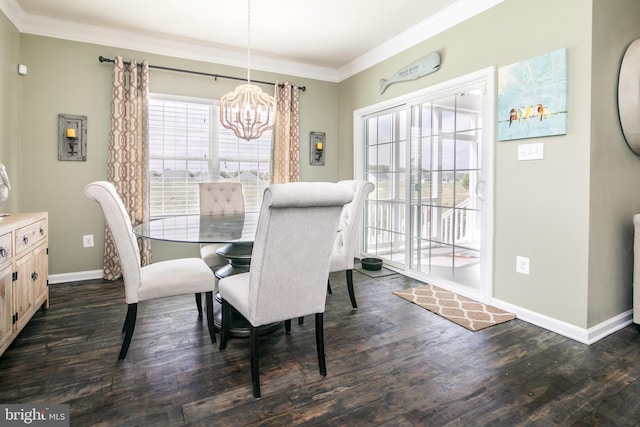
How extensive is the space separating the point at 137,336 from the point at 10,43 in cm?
296

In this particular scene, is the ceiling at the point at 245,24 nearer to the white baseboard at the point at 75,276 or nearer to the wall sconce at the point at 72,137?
the wall sconce at the point at 72,137

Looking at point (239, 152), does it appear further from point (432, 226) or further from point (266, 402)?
point (266, 402)

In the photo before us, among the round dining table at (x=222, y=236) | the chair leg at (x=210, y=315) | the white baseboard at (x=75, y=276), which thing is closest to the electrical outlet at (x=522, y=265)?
the round dining table at (x=222, y=236)

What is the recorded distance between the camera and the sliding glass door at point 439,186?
318 centimetres

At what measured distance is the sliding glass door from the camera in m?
3.18

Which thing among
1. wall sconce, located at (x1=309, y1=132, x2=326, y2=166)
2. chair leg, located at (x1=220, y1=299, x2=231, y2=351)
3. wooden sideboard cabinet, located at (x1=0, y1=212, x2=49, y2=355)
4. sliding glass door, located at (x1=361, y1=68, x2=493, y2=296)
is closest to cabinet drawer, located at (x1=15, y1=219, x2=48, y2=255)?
wooden sideboard cabinet, located at (x1=0, y1=212, x2=49, y2=355)

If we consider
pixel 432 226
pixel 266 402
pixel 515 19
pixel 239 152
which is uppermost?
pixel 515 19

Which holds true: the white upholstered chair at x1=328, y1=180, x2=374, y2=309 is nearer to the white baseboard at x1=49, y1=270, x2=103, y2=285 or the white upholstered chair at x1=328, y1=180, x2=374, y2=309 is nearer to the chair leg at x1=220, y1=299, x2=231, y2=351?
the chair leg at x1=220, y1=299, x2=231, y2=351

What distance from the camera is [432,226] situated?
3674 mm

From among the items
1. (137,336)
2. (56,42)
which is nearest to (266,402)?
(137,336)

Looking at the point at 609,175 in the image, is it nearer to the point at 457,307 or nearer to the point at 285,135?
the point at 457,307

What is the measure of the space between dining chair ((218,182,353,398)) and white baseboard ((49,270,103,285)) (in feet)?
8.87

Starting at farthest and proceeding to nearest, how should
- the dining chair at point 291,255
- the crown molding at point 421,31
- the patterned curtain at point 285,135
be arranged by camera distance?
the patterned curtain at point 285,135 < the crown molding at point 421,31 < the dining chair at point 291,255

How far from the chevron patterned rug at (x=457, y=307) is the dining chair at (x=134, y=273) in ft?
5.83
